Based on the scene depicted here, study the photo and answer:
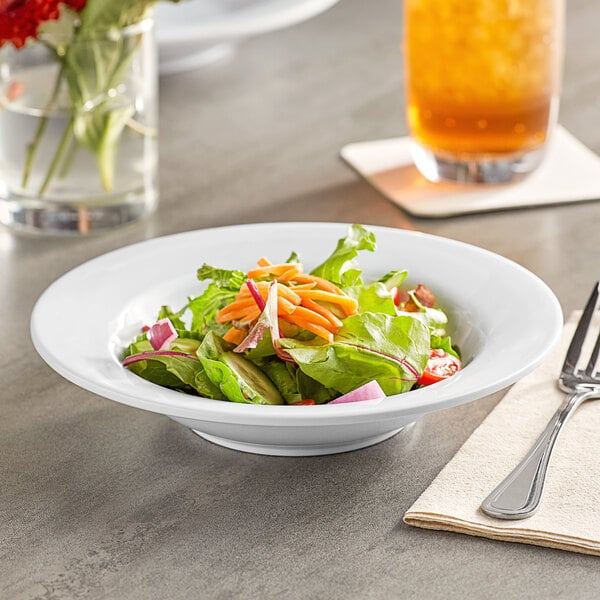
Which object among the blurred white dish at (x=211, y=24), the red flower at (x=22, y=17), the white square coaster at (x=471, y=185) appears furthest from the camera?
the blurred white dish at (x=211, y=24)

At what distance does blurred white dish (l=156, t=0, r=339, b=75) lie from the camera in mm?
1784

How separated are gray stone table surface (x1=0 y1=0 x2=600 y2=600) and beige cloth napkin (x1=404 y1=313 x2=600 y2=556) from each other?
0.5 inches

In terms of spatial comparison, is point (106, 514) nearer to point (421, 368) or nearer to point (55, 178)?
point (421, 368)

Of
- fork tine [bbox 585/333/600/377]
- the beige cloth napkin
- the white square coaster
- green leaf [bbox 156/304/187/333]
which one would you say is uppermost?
green leaf [bbox 156/304/187/333]

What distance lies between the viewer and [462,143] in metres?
1.50

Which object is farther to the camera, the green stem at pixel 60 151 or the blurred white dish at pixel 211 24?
the blurred white dish at pixel 211 24

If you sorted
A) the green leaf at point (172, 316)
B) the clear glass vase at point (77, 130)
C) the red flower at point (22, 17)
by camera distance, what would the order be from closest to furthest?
the green leaf at point (172, 316) < the red flower at point (22, 17) < the clear glass vase at point (77, 130)

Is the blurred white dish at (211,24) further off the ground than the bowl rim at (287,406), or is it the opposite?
the blurred white dish at (211,24)

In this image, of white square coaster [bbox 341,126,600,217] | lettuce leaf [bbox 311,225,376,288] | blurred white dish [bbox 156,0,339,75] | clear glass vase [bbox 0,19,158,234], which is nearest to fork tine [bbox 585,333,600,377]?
lettuce leaf [bbox 311,225,376,288]

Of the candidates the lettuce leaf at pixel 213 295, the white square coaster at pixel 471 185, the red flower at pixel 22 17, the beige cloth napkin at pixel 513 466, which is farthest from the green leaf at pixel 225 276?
the white square coaster at pixel 471 185

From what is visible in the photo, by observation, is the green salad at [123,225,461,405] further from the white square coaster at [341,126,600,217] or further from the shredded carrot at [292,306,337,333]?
the white square coaster at [341,126,600,217]

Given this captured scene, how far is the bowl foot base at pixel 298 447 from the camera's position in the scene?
929 mm

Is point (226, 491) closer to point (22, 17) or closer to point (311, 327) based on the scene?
point (311, 327)

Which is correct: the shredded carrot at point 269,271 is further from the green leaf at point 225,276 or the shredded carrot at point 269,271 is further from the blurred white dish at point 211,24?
the blurred white dish at point 211,24
